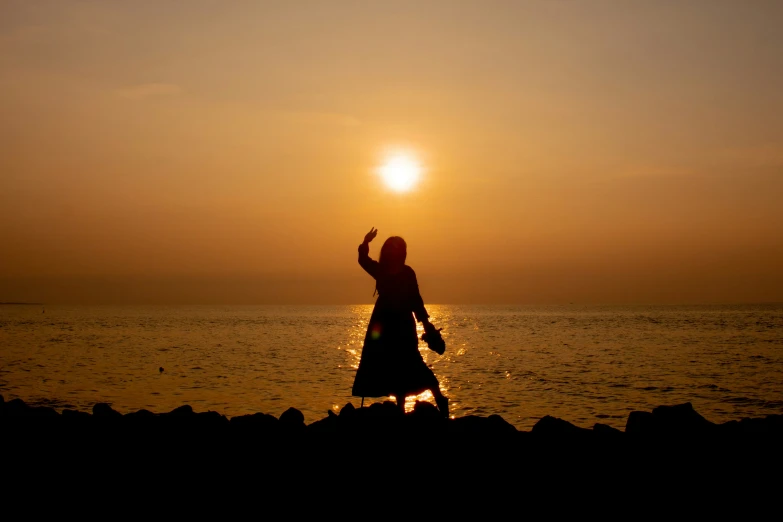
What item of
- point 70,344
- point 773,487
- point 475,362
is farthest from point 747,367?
point 70,344

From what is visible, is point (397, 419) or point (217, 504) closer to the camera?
point (217, 504)

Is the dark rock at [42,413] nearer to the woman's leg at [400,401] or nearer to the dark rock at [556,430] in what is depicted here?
the woman's leg at [400,401]

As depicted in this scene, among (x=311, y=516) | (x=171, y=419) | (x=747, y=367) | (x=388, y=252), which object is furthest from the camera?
(x=747, y=367)

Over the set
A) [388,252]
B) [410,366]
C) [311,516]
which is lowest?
[311,516]

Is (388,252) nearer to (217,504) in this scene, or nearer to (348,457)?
(348,457)

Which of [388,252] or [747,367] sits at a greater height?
[388,252]

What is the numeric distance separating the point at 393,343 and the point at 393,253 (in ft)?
3.75

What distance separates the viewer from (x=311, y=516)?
274 inches

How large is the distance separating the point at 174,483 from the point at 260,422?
1.65m

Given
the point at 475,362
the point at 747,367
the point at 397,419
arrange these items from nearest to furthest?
the point at 397,419 → the point at 747,367 → the point at 475,362

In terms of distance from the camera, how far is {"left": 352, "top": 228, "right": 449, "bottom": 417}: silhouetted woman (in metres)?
8.72

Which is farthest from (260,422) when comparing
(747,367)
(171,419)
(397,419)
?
(747,367)

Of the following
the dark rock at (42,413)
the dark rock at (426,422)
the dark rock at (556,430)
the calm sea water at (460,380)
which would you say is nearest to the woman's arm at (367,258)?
the dark rock at (426,422)

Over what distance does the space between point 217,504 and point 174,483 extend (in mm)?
803
